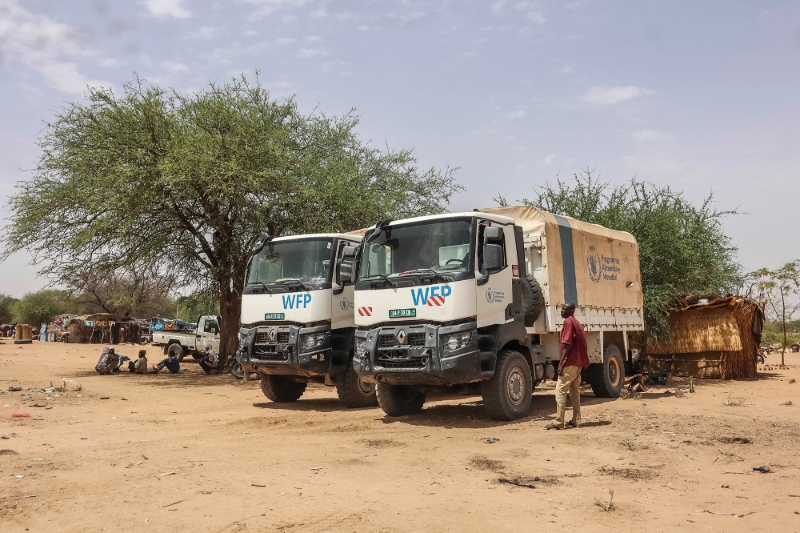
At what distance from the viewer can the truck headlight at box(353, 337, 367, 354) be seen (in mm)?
10062

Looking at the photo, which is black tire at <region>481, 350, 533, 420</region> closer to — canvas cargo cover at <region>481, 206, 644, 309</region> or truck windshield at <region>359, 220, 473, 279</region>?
canvas cargo cover at <region>481, 206, 644, 309</region>

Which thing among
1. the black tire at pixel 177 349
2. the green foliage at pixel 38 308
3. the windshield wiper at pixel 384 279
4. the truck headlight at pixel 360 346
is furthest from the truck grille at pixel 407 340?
the green foliage at pixel 38 308

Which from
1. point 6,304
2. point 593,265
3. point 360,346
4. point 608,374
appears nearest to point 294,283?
point 360,346

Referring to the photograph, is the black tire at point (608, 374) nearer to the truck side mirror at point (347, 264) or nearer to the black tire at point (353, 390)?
the black tire at point (353, 390)

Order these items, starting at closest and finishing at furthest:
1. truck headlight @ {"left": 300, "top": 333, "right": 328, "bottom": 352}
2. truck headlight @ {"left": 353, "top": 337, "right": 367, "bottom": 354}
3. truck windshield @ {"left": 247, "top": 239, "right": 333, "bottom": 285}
Result: truck headlight @ {"left": 353, "top": 337, "right": 367, "bottom": 354}
truck headlight @ {"left": 300, "top": 333, "right": 328, "bottom": 352}
truck windshield @ {"left": 247, "top": 239, "right": 333, "bottom": 285}

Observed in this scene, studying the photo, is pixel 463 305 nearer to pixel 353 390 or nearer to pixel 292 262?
pixel 353 390

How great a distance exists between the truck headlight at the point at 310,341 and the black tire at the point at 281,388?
77.0 inches

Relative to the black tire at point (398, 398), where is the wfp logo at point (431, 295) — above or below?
above

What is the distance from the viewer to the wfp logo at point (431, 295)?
9508mm

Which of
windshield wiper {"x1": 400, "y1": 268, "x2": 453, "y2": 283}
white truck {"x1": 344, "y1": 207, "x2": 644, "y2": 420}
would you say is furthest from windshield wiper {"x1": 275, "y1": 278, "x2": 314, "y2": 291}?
windshield wiper {"x1": 400, "y1": 268, "x2": 453, "y2": 283}

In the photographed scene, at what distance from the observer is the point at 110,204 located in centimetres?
1744

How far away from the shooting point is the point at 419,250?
10039 mm

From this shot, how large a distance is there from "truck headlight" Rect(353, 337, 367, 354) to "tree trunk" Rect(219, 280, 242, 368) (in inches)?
420

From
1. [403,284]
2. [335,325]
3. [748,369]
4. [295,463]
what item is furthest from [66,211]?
[748,369]
